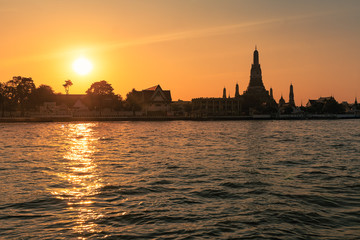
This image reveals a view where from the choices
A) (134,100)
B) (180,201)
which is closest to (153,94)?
(134,100)

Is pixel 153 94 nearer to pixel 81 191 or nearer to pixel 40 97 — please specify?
pixel 40 97

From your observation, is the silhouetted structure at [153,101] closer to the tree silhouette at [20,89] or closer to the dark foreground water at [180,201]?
the tree silhouette at [20,89]

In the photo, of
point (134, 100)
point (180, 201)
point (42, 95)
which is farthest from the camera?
point (134, 100)

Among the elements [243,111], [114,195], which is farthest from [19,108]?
[114,195]

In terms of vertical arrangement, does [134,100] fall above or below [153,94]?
below

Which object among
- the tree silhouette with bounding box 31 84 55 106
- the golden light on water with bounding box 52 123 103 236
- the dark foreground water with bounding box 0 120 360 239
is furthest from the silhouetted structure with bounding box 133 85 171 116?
the dark foreground water with bounding box 0 120 360 239

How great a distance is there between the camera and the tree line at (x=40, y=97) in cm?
12062

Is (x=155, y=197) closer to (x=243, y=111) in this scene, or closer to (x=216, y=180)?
(x=216, y=180)

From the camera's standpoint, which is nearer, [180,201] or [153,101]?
[180,201]

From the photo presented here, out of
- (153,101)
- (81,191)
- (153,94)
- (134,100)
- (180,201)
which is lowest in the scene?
(180,201)

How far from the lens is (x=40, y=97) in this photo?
12769 cm

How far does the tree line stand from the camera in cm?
12062

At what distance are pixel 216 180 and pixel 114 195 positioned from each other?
16.5 feet

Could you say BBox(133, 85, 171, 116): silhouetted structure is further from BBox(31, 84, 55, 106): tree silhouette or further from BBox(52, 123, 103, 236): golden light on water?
BBox(52, 123, 103, 236): golden light on water
